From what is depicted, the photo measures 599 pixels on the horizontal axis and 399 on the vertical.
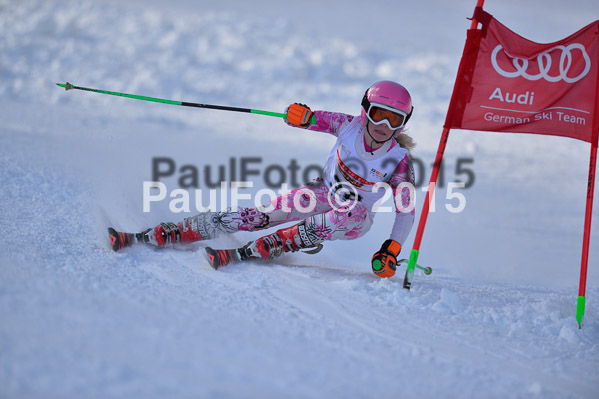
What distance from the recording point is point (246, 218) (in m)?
3.93

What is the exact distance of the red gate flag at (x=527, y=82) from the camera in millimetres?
3299

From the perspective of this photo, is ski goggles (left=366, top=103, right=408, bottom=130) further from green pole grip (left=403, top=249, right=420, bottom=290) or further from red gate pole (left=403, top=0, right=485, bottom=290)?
green pole grip (left=403, top=249, right=420, bottom=290)

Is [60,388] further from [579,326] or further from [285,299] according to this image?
[579,326]

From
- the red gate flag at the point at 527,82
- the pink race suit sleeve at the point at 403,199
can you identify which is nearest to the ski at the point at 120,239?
the pink race suit sleeve at the point at 403,199

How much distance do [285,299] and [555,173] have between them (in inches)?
434

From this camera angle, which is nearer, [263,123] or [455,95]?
Answer: [455,95]

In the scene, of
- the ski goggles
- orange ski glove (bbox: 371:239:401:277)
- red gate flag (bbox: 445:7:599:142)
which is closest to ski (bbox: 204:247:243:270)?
orange ski glove (bbox: 371:239:401:277)

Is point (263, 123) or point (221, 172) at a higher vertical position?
point (263, 123)

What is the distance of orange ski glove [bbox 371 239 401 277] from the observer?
3445 millimetres

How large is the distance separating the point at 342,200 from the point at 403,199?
17.7 inches

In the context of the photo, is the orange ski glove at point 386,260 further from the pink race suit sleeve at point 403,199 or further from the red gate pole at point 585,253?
the red gate pole at point 585,253

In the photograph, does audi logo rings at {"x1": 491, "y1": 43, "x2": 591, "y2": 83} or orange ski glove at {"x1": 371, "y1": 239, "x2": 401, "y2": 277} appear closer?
audi logo rings at {"x1": 491, "y1": 43, "x2": 591, "y2": 83}

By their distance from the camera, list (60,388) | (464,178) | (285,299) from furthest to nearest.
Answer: (464,178), (285,299), (60,388)

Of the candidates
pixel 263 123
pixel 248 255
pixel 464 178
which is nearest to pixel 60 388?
pixel 248 255
